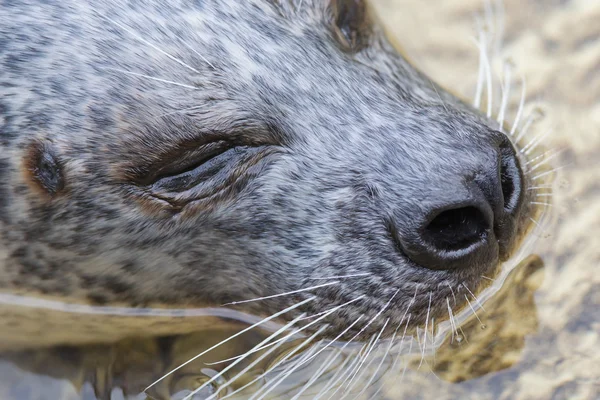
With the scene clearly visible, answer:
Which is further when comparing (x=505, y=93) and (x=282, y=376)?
(x=505, y=93)

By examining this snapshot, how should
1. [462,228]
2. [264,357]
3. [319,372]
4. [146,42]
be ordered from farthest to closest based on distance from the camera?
[264,357] → [319,372] → [146,42] → [462,228]

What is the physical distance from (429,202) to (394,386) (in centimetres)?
72

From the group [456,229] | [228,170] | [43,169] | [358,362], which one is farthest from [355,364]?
[43,169]

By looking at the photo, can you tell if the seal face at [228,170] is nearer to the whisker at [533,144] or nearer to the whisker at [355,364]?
the whisker at [355,364]

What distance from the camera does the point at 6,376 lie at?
3.14 metres

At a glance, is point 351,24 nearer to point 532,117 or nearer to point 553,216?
point 532,117

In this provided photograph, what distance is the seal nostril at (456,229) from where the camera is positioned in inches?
99.2

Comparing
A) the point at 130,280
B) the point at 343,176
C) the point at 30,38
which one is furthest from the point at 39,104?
the point at 343,176

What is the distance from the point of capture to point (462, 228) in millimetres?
2527

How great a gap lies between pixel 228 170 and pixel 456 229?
0.75 m

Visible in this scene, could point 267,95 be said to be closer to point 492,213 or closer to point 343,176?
point 343,176

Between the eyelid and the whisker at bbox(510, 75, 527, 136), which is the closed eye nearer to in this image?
the eyelid

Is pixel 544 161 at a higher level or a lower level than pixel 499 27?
lower

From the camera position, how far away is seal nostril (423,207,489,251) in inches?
99.2
